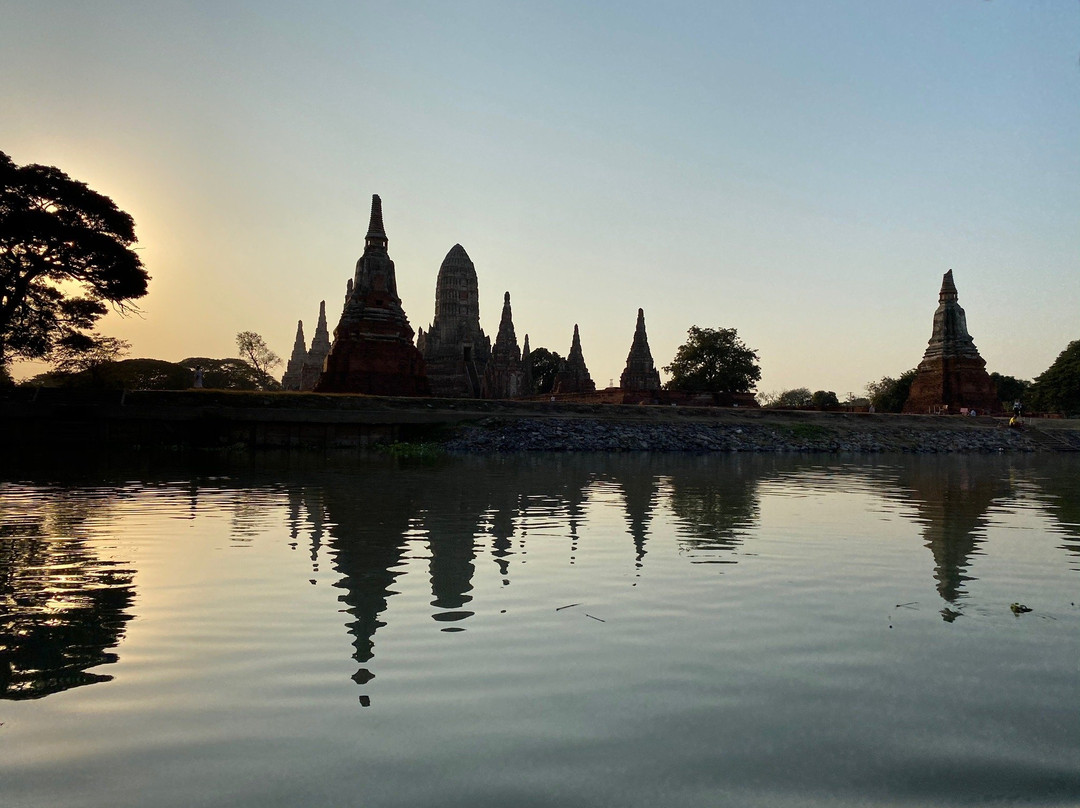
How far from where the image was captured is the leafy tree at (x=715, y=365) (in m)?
62.0

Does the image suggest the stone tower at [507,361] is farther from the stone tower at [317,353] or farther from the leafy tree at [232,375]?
the leafy tree at [232,375]

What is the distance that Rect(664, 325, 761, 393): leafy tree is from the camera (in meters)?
62.0

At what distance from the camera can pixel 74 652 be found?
4.52 m

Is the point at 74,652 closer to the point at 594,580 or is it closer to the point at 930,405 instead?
the point at 594,580

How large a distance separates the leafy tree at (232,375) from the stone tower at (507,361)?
25722 mm

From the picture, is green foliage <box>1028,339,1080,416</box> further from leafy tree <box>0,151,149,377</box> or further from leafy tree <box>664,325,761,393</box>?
leafy tree <box>0,151,149,377</box>

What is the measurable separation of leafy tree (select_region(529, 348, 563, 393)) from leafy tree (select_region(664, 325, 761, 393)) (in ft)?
87.9

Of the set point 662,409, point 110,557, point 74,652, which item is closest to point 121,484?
point 110,557

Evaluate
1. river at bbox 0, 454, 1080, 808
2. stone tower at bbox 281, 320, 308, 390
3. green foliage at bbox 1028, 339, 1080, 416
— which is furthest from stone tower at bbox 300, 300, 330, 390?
green foliage at bbox 1028, 339, 1080, 416

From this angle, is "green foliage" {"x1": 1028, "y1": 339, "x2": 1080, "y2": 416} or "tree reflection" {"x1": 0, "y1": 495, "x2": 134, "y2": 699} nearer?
"tree reflection" {"x1": 0, "y1": 495, "x2": 134, "y2": 699}

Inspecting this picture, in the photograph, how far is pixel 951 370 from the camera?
175 feet

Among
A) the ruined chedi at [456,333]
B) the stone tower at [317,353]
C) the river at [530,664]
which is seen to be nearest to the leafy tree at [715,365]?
the ruined chedi at [456,333]

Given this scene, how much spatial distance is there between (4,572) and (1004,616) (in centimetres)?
787

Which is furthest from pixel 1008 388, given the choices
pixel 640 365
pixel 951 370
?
pixel 640 365
